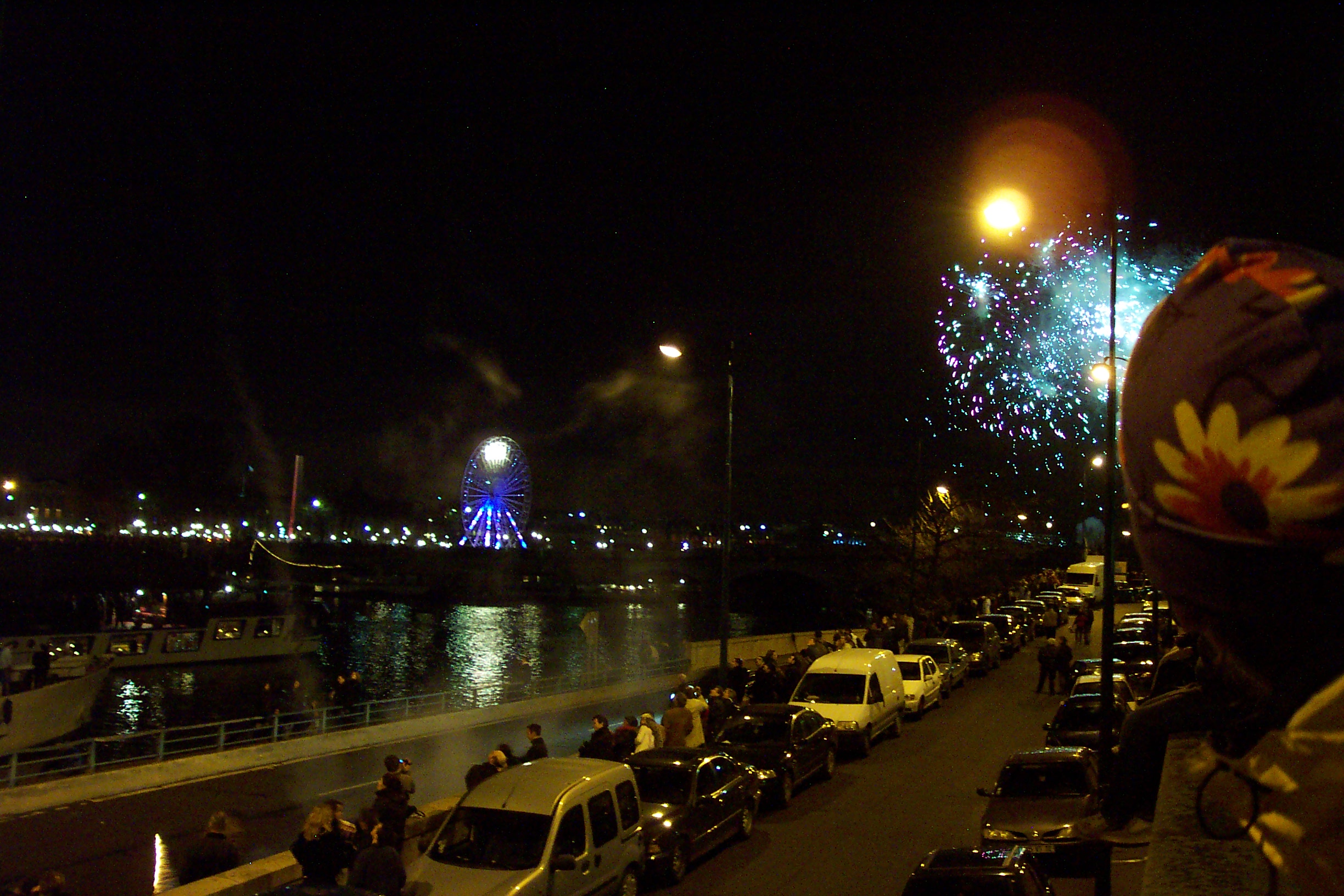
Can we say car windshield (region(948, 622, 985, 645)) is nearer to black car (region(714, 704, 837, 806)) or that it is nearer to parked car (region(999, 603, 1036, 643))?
parked car (region(999, 603, 1036, 643))

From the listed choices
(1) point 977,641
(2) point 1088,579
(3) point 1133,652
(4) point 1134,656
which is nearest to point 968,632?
(1) point 977,641

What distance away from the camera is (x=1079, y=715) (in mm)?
16781

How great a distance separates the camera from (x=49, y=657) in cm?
3534

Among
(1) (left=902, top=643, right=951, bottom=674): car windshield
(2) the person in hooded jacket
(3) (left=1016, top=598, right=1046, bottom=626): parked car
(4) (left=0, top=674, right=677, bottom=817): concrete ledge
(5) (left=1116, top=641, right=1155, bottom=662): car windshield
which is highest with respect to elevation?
(2) the person in hooded jacket

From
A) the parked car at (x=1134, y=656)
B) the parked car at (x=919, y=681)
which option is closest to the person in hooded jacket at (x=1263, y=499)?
the parked car at (x=1134, y=656)

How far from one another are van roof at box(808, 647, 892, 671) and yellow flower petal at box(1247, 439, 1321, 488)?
64.7 ft

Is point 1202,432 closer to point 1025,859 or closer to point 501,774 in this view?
point 1025,859

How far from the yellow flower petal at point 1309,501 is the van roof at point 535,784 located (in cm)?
889

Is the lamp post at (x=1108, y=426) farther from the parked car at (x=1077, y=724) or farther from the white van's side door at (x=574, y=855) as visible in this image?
the white van's side door at (x=574, y=855)

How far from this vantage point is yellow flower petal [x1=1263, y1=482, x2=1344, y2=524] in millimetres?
1320

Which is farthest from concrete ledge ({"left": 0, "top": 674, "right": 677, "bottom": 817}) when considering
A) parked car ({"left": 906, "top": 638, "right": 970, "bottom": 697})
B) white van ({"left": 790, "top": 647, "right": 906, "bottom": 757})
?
white van ({"left": 790, "top": 647, "right": 906, "bottom": 757})

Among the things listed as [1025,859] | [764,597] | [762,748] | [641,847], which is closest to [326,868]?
[641,847]

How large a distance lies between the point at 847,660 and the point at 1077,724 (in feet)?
16.7

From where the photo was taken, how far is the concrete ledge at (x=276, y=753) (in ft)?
54.8
